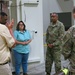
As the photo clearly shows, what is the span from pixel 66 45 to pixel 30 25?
10.5 feet

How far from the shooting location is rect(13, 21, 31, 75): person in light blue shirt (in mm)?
5219

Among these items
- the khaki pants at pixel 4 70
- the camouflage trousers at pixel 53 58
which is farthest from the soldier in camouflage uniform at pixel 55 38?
the khaki pants at pixel 4 70

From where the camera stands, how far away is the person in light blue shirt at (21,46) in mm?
5219

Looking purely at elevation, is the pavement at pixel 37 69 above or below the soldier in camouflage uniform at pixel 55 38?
below

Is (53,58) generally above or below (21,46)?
below

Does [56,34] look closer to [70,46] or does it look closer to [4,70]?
[4,70]

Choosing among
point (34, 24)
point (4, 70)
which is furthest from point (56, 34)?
point (4, 70)

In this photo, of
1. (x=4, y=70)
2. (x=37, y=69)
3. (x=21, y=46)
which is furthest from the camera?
(x=37, y=69)

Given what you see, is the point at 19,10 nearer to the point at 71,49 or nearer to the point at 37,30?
the point at 37,30

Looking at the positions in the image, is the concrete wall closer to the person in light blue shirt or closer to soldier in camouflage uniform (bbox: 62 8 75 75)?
the person in light blue shirt

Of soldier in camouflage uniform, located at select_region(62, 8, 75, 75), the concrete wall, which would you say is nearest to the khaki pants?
soldier in camouflage uniform, located at select_region(62, 8, 75, 75)

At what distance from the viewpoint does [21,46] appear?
A: 17.2 feet

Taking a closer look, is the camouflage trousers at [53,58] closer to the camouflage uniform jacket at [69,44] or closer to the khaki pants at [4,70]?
the khaki pants at [4,70]

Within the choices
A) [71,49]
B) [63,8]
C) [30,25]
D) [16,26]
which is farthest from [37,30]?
[71,49]
